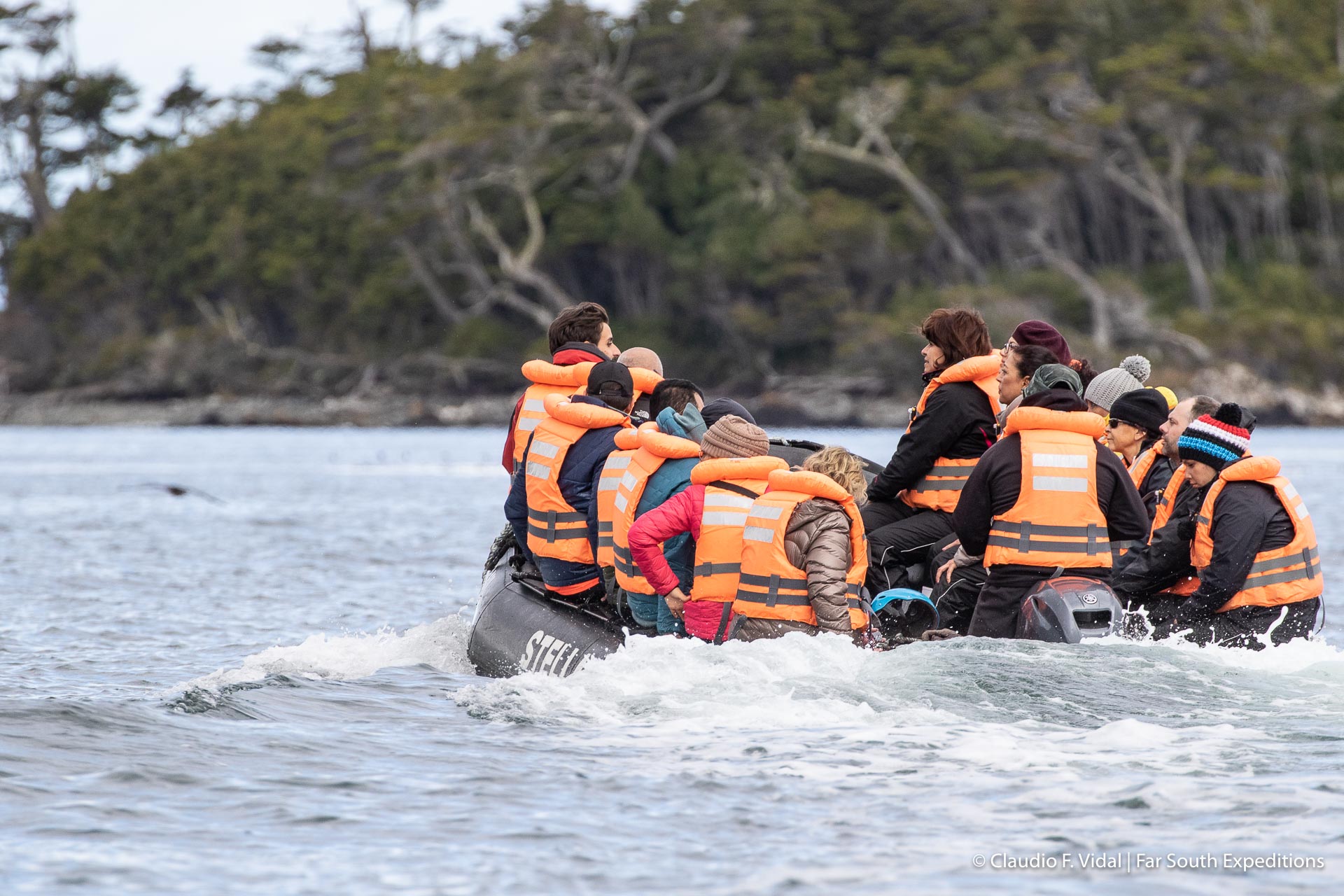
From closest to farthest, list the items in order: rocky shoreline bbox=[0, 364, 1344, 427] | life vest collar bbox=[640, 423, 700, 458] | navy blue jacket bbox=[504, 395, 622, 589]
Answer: life vest collar bbox=[640, 423, 700, 458]
navy blue jacket bbox=[504, 395, 622, 589]
rocky shoreline bbox=[0, 364, 1344, 427]

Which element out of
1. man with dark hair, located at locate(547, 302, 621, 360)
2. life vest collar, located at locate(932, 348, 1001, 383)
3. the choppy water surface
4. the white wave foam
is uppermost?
man with dark hair, located at locate(547, 302, 621, 360)

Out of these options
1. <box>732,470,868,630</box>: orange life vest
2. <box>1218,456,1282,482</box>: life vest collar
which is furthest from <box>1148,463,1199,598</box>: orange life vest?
<box>732,470,868,630</box>: orange life vest

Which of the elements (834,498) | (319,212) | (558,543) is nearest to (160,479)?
(558,543)

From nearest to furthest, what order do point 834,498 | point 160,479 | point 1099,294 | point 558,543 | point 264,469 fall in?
1. point 834,498
2. point 558,543
3. point 160,479
4. point 264,469
5. point 1099,294

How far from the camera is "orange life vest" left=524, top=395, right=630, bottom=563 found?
7598 millimetres

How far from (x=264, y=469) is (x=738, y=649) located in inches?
1107

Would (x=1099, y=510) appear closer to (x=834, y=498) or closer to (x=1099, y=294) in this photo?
(x=834, y=498)

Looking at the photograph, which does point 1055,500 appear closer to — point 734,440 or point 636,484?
point 734,440

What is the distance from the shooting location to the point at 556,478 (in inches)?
305

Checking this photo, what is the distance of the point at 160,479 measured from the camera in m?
29.9

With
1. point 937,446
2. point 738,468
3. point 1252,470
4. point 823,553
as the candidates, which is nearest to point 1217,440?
point 1252,470

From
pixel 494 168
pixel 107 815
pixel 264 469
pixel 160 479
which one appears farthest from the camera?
pixel 494 168

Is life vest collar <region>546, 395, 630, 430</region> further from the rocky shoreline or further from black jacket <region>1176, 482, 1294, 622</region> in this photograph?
the rocky shoreline

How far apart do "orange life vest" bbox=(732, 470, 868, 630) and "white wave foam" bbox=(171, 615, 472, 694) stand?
8.93 ft
